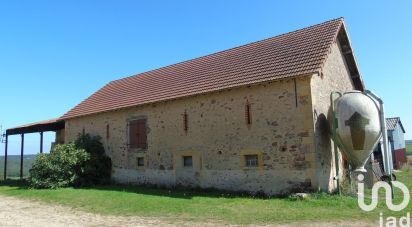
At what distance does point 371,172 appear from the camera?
548 inches

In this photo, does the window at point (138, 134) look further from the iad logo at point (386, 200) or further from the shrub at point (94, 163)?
the iad logo at point (386, 200)

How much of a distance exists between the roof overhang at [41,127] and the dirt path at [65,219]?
11494mm

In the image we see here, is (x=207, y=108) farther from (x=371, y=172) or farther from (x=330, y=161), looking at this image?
(x=371, y=172)

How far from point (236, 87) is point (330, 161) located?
4.14 meters

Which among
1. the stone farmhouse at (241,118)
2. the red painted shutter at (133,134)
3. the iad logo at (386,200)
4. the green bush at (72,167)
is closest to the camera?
the iad logo at (386,200)

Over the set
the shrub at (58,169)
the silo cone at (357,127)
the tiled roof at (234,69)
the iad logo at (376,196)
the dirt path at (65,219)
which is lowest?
the dirt path at (65,219)

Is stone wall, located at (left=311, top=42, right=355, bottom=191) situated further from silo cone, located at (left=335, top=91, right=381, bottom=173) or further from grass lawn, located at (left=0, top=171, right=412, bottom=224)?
grass lawn, located at (left=0, top=171, right=412, bottom=224)

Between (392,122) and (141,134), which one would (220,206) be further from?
(392,122)

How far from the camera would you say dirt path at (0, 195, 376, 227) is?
8555mm

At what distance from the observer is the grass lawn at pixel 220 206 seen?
8.98 meters

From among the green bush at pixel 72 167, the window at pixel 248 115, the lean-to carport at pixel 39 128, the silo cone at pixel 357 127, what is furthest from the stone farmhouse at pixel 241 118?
the lean-to carport at pixel 39 128

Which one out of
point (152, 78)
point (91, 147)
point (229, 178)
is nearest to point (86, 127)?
point (91, 147)

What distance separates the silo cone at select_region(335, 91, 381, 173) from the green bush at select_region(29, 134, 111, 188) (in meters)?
11.8

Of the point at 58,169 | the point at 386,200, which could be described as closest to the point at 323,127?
the point at 386,200
